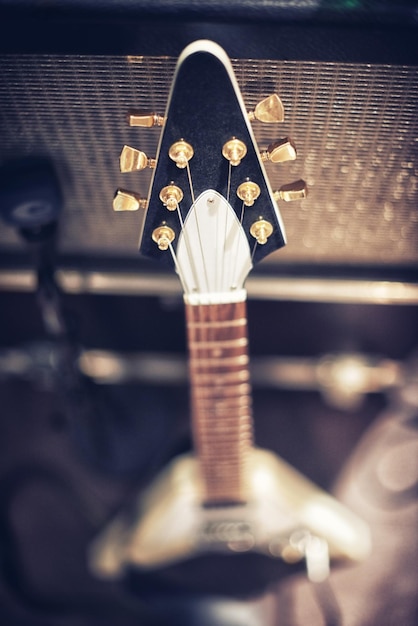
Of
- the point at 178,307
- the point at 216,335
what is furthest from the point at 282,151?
the point at 178,307

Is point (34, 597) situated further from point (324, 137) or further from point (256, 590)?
point (324, 137)

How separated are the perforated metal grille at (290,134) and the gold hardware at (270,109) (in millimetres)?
104

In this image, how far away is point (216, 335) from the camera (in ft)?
2.54

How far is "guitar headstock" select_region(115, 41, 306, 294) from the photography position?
0.52 metres

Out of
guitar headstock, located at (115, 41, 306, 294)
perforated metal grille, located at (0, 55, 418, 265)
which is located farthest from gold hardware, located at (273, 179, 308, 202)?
perforated metal grille, located at (0, 55, 418, 265)

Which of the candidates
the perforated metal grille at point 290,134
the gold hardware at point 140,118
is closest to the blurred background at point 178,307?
the perforated metal grille at point 290,134

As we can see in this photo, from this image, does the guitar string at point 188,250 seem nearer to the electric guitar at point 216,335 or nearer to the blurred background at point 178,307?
the electric guitar at point 216,335

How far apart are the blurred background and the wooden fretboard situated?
17 cm

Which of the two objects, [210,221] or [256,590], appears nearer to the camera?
[210,221]

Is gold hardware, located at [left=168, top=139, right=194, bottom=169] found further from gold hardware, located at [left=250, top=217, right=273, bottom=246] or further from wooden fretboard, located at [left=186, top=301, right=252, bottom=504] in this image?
wooden fretboard, located at [left=186, top=301, right=252, bottom=504]

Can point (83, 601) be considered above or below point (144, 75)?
below

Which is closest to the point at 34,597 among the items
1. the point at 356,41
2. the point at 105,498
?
the point at 105,498

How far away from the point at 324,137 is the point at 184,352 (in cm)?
60

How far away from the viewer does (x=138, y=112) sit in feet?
1.76
